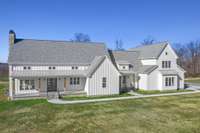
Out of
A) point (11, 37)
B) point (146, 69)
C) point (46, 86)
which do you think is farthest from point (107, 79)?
point (11, 37)

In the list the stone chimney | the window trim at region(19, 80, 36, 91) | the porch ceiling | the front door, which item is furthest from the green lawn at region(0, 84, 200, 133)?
the stone chimney

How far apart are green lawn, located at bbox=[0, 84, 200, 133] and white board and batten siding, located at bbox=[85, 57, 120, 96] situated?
4.33m

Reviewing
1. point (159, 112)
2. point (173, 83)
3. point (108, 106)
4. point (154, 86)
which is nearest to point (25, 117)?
point (108, 106)

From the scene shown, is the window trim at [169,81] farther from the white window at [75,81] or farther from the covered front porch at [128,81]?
the white window at [75,81]

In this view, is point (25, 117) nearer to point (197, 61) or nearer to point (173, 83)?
point (173, 83)

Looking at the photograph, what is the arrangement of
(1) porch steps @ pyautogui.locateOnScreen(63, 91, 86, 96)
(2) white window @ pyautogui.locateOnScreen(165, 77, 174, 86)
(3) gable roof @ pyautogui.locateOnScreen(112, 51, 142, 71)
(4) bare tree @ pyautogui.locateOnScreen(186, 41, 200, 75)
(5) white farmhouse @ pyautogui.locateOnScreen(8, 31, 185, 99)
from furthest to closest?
(4) bare tree @ pyautogui.locateOnScreen(186, 41, 200, 75) → (3) gable roof @ pyautogui.locateOnScreen(112, 51, 142, 71) → (2) white window @ pyautogui.locateOnScreen(165, 77, 174, 86) → (1) porch steps @ pyautogui.locateOnScreen(63, 91, 86, 96) → (5) white farmhouse @ pyautogui.locateOnScreen(8, 31, 185, 99)

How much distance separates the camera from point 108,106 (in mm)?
18344

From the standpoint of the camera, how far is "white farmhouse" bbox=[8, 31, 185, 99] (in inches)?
908

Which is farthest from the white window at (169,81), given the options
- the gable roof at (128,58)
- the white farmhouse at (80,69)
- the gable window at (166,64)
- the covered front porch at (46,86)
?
the covered front porch at (46,86)

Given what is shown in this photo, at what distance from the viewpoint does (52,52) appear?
26.2m

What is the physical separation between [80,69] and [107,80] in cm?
465

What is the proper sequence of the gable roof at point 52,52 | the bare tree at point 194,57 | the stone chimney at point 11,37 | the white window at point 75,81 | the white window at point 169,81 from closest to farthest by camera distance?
the gable roof at point 52,52, the stone chimney at point 11,37, the white window at point 75,81, the white window at point 169,81, the bare tree at point 194,57

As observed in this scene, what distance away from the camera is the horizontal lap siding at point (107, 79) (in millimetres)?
23547

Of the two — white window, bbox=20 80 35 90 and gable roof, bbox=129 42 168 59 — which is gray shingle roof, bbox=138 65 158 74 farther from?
white window, bbox=20 80 35 90
